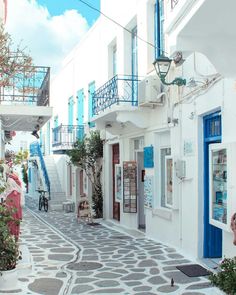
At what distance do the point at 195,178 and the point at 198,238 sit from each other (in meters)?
1.16

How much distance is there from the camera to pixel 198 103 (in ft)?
26.4

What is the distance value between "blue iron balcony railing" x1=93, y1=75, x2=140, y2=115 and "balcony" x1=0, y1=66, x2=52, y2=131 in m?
A: 1.71

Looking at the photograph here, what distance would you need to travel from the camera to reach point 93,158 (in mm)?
15602

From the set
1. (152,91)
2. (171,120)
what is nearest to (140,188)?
(152,91)

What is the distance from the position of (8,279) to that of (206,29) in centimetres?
456

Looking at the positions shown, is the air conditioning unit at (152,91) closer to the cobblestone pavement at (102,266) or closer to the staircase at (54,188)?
the cobblestone pavement at (102,266)

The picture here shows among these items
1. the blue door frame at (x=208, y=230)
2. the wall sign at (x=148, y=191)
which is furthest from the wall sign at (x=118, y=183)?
the blue door frame at (x=208, y=230)

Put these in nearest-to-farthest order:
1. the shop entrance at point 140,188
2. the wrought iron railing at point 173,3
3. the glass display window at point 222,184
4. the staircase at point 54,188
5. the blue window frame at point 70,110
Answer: the wrought iron railing at point 173,3 < the glass display window at point 222,184 < the shop entrance at point 140,188 < the staircase at point 54,188 < the blue window frame at point 70,110

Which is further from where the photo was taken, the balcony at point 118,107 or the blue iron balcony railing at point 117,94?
the blue iron balcony railing at point 117,94

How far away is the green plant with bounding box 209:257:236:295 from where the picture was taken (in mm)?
4633

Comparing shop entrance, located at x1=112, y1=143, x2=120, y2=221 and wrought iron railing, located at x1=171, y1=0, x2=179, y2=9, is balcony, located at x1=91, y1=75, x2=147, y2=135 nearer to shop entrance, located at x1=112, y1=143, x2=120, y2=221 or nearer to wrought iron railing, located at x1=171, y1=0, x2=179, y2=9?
shop entrance, located at x1=112, y1=143, x2=120, y2=221

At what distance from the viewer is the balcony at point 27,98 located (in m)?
10.4

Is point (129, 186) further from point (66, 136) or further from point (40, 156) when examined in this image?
point (40, 156)

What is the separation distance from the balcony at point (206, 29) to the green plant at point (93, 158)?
1005 cm
